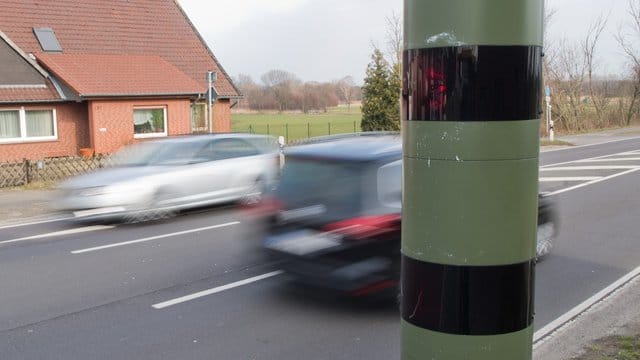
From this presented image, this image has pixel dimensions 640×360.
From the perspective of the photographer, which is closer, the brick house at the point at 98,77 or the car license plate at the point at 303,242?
the car license plate at the point at 303,242

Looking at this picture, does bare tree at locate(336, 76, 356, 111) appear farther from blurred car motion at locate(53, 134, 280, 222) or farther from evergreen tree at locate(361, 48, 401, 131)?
blurred car motion at locate(53, 134, 280, 222)

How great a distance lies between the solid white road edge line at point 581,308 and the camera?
5742 millimetres

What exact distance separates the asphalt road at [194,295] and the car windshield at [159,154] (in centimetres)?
156

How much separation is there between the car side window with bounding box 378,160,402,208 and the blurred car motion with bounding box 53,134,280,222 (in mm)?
6657

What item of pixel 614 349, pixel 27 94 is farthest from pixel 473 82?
pixel 27 94

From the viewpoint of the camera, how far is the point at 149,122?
26.8 meters

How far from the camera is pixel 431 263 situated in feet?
6.46

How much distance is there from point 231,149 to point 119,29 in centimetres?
1823

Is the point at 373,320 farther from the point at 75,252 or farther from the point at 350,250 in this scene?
the point at 75,252

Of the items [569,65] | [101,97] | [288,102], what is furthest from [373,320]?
[288,102]

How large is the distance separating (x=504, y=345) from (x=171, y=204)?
11.1 m

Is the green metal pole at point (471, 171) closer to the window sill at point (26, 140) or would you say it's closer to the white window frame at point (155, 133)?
the window sill at point (26, 140)

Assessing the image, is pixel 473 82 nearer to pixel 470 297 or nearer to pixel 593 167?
pixel 470 297

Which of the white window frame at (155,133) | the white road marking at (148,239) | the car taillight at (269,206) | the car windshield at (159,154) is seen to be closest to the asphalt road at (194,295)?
the white road marking at (148,239)
